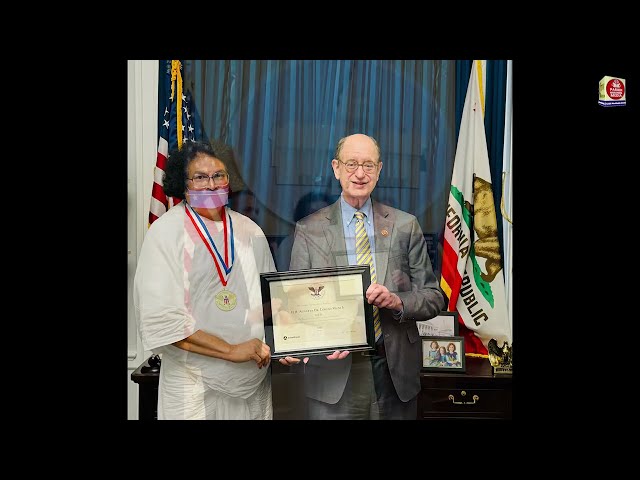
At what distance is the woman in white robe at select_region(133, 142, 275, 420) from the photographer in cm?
327

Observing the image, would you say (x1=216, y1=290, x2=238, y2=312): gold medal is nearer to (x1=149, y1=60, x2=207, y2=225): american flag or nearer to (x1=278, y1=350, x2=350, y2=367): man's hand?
(x1=278, y1=350, x2=350, y2=367): man's hand

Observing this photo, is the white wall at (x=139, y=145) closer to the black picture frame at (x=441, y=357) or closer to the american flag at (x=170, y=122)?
the american flag at (x=170, y=122)

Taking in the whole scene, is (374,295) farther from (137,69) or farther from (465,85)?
(137,69)

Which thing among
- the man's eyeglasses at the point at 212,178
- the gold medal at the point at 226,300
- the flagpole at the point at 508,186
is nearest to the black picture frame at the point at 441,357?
the flagpole at the point at 508,186

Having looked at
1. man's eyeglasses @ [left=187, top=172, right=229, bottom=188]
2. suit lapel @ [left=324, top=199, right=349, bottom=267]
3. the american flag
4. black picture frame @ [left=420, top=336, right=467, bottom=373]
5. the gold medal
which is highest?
the american flag

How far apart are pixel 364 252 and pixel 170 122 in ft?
3.54

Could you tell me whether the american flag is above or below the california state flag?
above

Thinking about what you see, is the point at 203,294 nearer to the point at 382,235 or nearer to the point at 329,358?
the point at 329,358

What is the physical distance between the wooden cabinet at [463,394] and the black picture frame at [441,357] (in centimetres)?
2

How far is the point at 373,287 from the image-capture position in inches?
130

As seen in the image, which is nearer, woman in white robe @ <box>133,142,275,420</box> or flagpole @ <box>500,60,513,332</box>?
woman in white robe @ <box>133,142,275,420</box>
